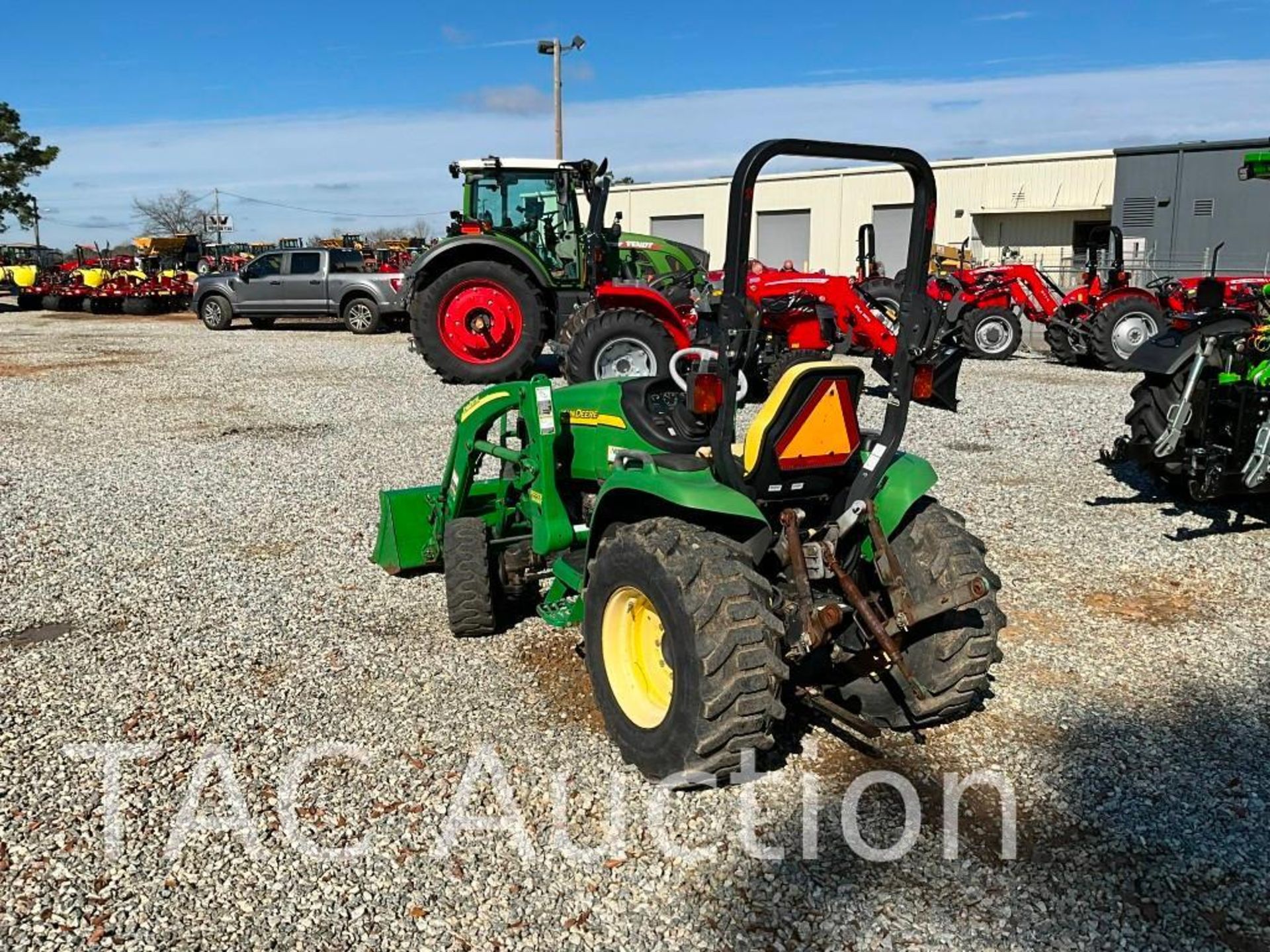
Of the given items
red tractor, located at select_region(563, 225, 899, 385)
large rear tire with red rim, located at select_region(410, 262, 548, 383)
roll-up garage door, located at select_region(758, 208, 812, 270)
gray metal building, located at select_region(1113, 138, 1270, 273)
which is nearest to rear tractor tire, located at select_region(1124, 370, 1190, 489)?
red tractor, located at select_region(563, 225, 899, 385)

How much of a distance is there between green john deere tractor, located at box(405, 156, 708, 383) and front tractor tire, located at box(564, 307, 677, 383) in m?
0.66

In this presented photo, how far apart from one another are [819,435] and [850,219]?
32.2m

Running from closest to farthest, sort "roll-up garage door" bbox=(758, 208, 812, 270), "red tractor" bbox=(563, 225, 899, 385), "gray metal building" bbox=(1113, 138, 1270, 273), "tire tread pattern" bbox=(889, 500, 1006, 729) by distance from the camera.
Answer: "tire tread pattern" bbox=(889, 500, 1006, 729) < "red tractor" bbox=(563, 225, 899, 385) < "gray metal building" bbox=(1113, 138, 1270, 273) < "roll-up garage door" bbox=(758, 208, 812, 270)

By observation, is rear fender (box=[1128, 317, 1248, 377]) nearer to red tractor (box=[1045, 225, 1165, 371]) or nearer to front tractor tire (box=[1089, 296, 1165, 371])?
red tractor (box=[1045, 225, 1165, 371])

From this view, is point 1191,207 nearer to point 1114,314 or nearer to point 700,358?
point 1114,314

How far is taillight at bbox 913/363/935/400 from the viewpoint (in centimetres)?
342

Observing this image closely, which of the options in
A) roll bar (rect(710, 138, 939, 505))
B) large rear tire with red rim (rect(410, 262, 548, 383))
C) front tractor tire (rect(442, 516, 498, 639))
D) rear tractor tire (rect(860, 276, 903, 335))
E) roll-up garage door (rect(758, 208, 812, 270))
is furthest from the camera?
roll-up garage door (rect(758, 208, 812, 270))

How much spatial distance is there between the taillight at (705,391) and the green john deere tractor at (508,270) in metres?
8.18

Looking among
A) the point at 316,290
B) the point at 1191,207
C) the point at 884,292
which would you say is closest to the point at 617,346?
the point at 884,292

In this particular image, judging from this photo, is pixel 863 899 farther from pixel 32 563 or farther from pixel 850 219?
pixel 850 219

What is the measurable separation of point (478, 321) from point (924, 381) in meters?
9.21

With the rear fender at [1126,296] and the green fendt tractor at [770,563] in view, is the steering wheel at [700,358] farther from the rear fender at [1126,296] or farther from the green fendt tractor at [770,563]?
the rear fender at [1126,296]

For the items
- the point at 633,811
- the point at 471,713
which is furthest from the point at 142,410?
the point at 633,811

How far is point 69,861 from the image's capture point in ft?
10.1
